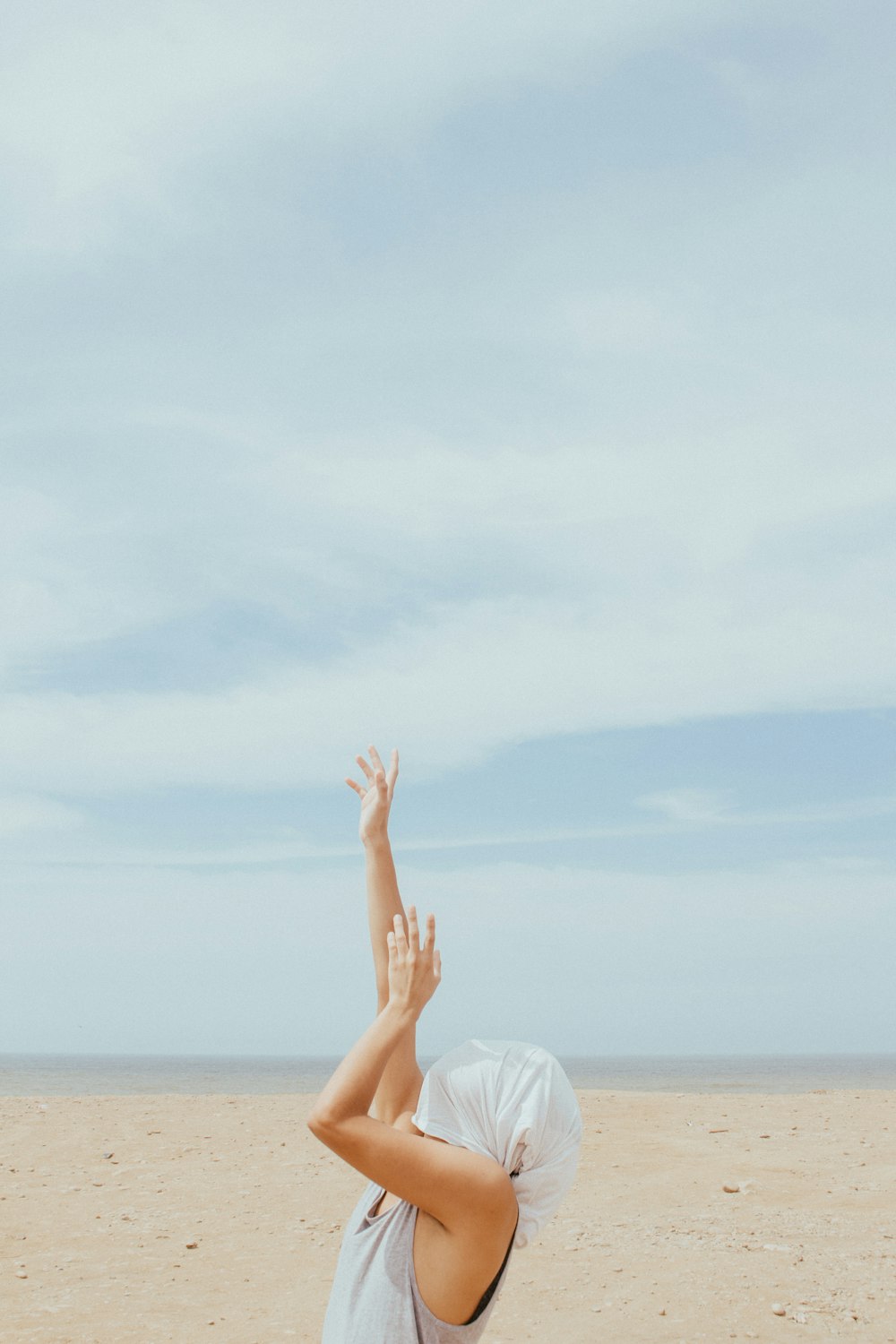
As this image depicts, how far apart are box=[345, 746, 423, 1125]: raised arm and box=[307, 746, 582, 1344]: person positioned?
127 millimetres

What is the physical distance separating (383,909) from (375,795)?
417 mm

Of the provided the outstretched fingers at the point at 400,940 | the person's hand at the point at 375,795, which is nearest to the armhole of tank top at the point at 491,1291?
the outstretched fingers at the point at 400,940

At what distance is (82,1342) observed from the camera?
6992 mm

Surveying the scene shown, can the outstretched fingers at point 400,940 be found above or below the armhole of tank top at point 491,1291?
above

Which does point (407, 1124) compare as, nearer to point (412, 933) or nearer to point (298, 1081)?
point (412, 933)

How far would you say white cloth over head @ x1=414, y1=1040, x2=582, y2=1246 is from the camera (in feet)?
7.43

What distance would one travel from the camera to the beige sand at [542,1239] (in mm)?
7258

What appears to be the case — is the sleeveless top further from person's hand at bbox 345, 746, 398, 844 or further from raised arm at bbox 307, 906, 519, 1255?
person's hand at bbox 345, 746, 398, 844

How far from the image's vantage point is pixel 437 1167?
7.19ft

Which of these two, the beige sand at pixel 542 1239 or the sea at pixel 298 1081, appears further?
the sea at pixel 298 1081

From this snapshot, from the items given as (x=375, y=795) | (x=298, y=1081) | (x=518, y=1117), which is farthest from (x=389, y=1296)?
(x=298, y=1081)

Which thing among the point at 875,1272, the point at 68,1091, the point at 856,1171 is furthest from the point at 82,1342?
the point at 68,1091

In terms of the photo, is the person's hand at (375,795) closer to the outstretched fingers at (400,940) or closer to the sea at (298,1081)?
the outstretched fingers at (400,940)

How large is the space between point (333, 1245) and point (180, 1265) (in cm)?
119
